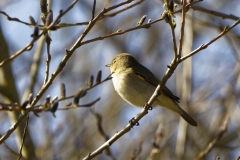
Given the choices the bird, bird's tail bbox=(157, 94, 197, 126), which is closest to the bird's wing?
the bird

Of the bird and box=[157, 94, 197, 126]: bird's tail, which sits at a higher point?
the bird

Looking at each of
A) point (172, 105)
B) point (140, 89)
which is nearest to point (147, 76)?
point (140, 89)

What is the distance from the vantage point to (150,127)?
662 cm

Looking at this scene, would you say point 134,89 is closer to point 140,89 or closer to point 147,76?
point 140,89

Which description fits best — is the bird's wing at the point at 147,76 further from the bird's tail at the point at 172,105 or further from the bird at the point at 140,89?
the bird's tail at the point at 172,105

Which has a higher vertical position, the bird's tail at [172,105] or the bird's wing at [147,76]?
the bird's wing at [147,76]

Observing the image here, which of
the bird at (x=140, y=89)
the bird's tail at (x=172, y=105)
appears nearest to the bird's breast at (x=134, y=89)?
the bird at (x=140, y=89)

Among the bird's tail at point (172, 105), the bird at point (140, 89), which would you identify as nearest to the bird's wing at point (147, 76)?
the bird at point (140, 89)

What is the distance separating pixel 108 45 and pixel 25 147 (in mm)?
3928

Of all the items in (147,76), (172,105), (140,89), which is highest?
(147,76)

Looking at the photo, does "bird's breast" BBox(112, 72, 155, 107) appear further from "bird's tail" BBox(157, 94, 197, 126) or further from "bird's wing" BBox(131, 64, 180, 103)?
"bird's tail" BBox(157, 94, 197, 126)

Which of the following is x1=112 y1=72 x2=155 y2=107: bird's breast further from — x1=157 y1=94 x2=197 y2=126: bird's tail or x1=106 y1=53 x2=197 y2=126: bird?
x1=157 y1=94 x2=197 y2=126: bird's tail

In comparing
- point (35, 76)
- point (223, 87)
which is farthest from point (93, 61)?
point (35, 76)

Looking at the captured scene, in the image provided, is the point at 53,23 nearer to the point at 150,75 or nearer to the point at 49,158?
the point at 150,75
